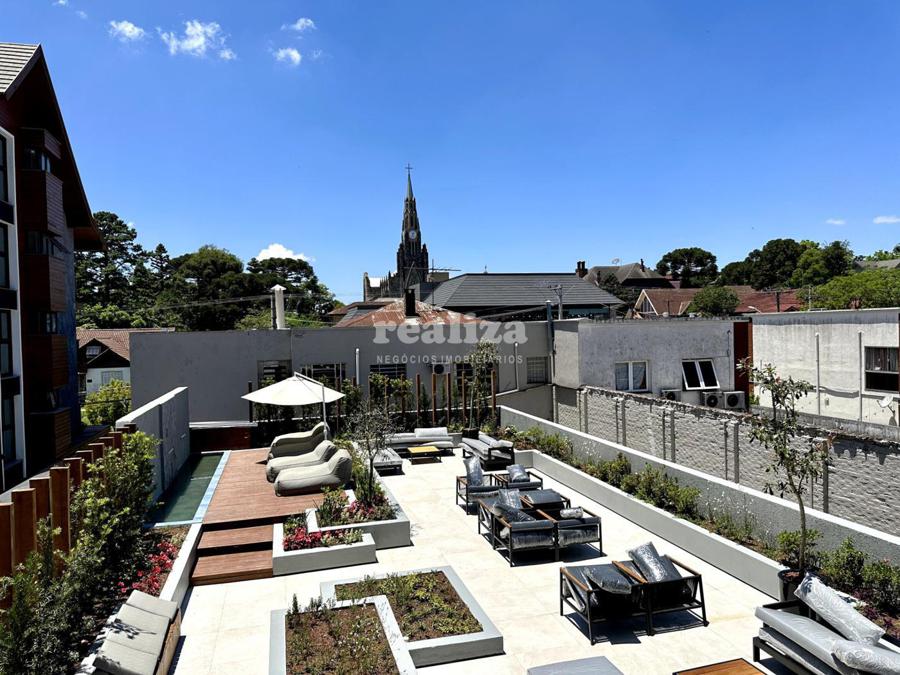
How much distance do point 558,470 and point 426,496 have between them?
3088 mm

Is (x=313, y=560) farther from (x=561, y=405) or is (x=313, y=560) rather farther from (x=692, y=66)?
(x=692, y=66)

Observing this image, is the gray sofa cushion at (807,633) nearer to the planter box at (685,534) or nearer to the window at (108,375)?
the planter box at (685,534)

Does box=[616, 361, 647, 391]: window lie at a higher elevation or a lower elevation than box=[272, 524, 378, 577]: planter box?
higher

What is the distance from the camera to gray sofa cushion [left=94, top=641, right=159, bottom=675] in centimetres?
472

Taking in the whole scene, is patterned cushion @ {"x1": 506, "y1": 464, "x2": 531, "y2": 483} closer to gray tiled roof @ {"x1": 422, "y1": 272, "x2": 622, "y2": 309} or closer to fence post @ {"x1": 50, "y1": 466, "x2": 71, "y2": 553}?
fence post @ {"x1": 50, "y1": 466, "x2": 71, "y2": 553}

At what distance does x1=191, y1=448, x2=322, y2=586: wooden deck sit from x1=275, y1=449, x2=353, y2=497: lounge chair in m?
0.17

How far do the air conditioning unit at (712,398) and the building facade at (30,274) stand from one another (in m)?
20.6

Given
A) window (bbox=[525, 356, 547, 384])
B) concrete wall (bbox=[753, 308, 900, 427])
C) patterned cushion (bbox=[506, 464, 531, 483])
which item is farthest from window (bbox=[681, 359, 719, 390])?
patterned cushion (bbox=[506, 464, 531, 483])

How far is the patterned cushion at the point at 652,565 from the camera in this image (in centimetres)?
652

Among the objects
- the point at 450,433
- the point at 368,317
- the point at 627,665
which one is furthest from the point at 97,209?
the point at 627,665

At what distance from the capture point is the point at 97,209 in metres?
68.6

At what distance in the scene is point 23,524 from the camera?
5320 mm

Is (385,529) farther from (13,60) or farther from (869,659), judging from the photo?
(13,60)

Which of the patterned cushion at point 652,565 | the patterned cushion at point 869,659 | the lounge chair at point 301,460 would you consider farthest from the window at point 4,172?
the patterned cushion at point 869,659
